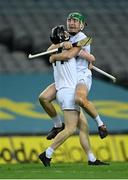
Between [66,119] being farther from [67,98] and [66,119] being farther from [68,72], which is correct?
[68,72]

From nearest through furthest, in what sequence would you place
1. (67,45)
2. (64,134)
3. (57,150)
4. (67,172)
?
1. (67,172)
2. (64,134)
3. (67,45)
4. (57,150)

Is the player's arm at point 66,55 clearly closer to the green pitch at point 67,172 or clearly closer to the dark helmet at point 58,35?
the dark helmet at point 58,35

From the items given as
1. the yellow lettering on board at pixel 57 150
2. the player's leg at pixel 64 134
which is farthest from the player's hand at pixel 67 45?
the yellow lettering on board at pixel 57 150

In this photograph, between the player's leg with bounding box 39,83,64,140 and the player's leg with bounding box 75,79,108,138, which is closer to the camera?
the player's leg with bounding box 75,79,108,138

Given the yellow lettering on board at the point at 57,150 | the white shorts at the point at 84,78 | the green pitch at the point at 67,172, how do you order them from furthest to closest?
1. the yellow lettering on board at the point at 57,150
2. the white shorts at the point at 84,78
3. the green pitch at the point at 67,172

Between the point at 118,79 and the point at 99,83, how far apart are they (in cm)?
80

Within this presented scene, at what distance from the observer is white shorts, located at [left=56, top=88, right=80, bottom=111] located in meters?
11.6

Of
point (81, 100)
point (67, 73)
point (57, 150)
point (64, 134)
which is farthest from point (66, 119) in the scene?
point (57, 150)

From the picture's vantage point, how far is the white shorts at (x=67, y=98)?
11602mm

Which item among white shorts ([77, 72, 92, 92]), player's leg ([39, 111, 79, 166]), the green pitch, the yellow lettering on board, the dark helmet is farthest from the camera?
the yellow lettering on board

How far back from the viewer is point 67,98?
1165 cm

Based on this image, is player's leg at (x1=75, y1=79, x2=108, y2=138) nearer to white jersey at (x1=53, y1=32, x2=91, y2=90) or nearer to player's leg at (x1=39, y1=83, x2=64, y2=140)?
white jersey at (x1=53, y1=32, x2=91, y2=90)

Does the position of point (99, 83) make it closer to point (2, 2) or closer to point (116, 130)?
point (116, 130)

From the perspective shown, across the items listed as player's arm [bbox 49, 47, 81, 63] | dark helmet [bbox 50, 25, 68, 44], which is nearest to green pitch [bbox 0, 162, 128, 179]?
player's arm [bbox 49, 47, 81, 63]
